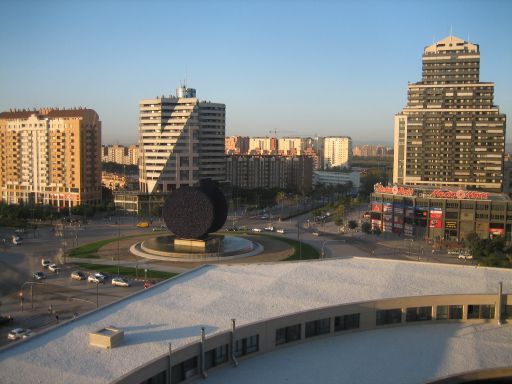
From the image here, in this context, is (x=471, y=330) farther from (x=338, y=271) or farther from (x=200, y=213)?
(x=200, y=213)

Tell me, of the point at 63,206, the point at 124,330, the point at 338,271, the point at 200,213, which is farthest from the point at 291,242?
the point at 63,206

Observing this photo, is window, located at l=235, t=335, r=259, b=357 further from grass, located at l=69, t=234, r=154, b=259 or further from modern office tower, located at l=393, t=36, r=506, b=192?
modern office tower, located at l=393, t=36, r=506, b=192

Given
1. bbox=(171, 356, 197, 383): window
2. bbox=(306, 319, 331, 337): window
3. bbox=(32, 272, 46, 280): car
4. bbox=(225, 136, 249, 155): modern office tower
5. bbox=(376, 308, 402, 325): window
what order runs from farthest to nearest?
bbox=(225, 136, 249, 155): modern office tower < bbox=(32, 272, 46, 280): car < bbox=(376, 308, 402, 325): window < bbox=(306, 319, 331, 337): window < bbox=(171, 356, 197, 383): window

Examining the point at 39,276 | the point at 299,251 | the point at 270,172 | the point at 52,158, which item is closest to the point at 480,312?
the point at 299,251

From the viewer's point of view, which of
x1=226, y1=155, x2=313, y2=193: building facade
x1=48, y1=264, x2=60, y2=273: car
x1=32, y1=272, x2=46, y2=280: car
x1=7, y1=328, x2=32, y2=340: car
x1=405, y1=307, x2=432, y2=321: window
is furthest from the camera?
x1=226, y1=155, x2=313, y2=193: building facade

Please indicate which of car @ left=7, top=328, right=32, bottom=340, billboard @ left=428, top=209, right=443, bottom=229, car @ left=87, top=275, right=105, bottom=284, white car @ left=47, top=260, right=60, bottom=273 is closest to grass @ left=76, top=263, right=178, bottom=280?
white car @ left=47, top=260, right=60, bottom=273

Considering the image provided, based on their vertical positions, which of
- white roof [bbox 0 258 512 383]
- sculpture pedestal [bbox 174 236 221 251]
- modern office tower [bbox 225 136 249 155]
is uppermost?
modern office tower [bbox 225 136 249 155]

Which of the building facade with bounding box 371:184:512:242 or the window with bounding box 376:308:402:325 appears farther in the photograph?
the building facade with bounding box 371:184:512:242

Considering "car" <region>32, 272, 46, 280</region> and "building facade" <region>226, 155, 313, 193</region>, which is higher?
"building facade" <region>226, 155, 313, 193</region>

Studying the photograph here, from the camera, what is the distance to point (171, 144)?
6800cm

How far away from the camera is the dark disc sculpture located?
3628 cm

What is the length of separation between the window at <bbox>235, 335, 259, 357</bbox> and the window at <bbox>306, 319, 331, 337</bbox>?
76.7 inches

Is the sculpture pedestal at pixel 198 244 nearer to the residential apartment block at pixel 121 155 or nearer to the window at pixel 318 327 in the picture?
the window at pixel 318 327

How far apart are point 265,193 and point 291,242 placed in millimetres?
33528
